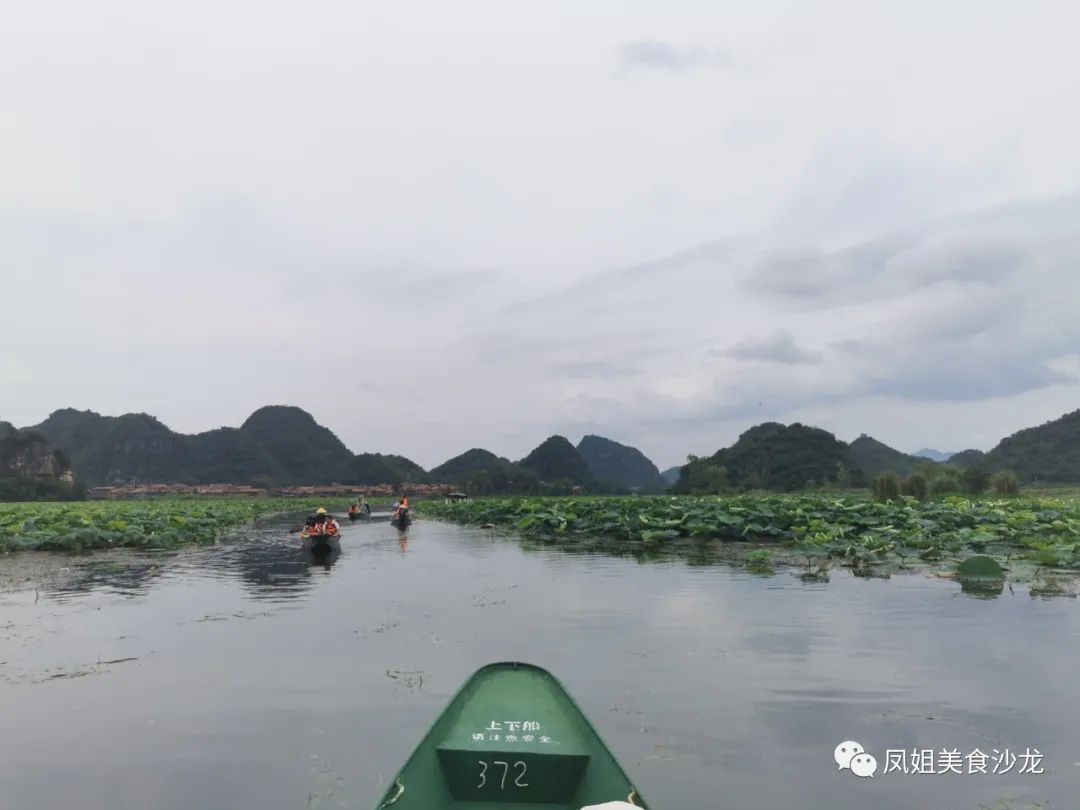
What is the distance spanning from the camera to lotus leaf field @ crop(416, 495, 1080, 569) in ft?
54.0

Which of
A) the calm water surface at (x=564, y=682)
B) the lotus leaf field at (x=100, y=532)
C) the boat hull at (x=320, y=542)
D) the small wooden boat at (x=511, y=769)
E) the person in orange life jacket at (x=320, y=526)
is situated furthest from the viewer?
the person in orange life jacket at (x=320, y=526)

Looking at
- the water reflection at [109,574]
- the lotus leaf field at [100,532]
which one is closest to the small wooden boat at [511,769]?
the water reflection at [109,574]

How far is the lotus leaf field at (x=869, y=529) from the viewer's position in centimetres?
1647

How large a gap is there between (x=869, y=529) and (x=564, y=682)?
14.4 m

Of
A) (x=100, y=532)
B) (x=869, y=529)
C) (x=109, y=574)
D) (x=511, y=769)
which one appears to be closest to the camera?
(x=511, y=769)

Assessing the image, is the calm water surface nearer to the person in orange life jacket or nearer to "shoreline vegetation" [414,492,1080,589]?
"shoreline vegetation" [414,492,1080,589]

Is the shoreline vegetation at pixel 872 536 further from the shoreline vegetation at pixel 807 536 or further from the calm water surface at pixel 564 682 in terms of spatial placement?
the calm water surface at pixel 564 682

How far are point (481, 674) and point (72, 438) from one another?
14132 cm

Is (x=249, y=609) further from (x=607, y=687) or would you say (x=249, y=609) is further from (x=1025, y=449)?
(x=1025, y=449)

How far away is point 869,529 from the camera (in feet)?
64.5

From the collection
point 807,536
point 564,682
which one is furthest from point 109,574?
point 807,536

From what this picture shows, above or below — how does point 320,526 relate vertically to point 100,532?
above

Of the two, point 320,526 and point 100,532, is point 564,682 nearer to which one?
point 320,526

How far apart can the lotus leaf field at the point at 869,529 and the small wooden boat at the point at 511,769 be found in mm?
13397
